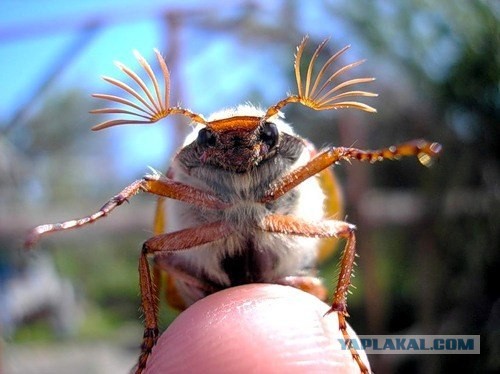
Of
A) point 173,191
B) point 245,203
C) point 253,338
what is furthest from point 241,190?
point 253,338

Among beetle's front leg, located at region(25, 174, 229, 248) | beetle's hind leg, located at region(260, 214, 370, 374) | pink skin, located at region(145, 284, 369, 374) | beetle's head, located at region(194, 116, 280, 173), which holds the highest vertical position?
beetle's head, located at region(194, 116, 280, 173)

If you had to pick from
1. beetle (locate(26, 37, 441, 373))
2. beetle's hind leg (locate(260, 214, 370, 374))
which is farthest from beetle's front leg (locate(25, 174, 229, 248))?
beetle's hind leg (locate(260, 214, 370, 374))

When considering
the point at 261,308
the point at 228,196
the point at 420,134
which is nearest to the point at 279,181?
the point at 228,196

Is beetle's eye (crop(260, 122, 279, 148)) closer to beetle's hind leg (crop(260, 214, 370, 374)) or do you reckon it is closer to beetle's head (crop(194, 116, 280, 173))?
beetle's head (crop(194, 116, 280, 173))

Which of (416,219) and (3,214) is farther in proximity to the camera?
(3,214)

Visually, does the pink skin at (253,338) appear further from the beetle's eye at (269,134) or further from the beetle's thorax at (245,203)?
the beetle's eye at (269,134)

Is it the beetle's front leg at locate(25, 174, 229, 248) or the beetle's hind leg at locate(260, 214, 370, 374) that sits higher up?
the beetle's front leg at locate(25, 174, 229, 248)

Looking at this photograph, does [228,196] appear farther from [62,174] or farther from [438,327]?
[62,174]

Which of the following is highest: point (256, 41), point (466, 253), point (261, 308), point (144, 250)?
point (256, 41)
